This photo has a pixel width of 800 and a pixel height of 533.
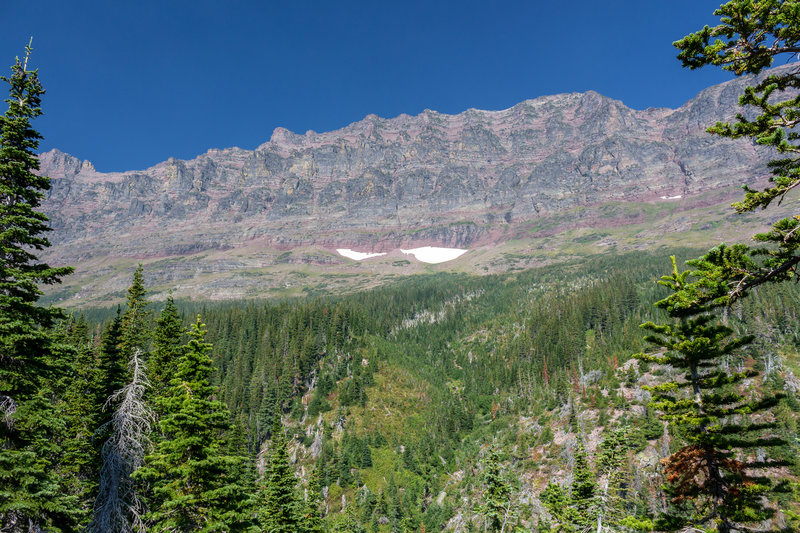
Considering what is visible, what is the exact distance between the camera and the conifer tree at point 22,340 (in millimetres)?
14320

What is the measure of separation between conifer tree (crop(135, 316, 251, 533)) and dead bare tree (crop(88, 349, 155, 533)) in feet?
2.52

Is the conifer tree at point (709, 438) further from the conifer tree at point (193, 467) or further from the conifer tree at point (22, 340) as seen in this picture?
the conifer tree at point (22, 340)

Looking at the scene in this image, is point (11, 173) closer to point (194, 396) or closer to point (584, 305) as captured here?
point (194, 396)

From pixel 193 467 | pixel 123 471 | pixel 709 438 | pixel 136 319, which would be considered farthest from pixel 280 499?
pixel 709 438

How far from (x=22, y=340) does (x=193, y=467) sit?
8.85 meters

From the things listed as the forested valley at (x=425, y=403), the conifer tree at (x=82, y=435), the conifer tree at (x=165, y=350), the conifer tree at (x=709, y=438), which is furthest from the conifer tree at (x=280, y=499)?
the conifer tree at (x=709, y=438)

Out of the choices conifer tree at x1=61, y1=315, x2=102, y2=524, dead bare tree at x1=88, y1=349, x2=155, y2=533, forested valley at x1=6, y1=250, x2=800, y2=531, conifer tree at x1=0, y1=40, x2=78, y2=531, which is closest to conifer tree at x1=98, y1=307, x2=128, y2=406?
forested valley at x1=6, y1=250, x2=800, y2=531

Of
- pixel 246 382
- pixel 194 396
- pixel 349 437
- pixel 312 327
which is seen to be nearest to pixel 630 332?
pixel 349 437

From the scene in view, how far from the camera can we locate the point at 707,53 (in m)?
11.2

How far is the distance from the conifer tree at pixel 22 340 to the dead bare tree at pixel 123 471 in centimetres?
124

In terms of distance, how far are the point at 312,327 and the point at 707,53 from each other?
12512 cm

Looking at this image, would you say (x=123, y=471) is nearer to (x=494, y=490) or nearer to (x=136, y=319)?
(x=494, y=490)

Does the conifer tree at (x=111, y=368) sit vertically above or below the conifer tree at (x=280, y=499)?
above

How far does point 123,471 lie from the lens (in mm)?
17766
